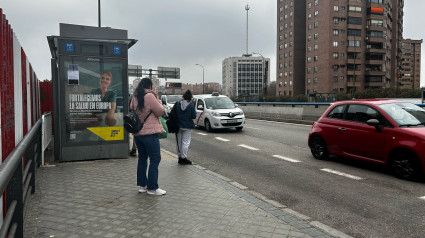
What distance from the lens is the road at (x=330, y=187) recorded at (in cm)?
478

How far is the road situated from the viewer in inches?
188

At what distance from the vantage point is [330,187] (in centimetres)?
662

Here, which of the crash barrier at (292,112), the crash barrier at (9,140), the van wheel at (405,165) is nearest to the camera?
the crash barrier at (9,140)

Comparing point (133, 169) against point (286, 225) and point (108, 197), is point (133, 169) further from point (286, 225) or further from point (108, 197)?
point (286, 225)

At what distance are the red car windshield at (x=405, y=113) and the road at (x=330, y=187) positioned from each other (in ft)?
3.70

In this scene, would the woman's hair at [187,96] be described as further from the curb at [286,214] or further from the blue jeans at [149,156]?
the blue jeans at [149,156]

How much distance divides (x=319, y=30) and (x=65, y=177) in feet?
282

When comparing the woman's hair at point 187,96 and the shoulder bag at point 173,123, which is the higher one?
the woman's hair at point 187,96

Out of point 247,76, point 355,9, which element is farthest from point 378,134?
point 247,76

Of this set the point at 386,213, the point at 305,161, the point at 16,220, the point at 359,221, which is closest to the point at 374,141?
the point at 305,161

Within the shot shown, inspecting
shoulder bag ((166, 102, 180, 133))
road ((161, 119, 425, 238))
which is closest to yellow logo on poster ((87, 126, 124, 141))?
shoulder bag ((166, 102, 180, 133))

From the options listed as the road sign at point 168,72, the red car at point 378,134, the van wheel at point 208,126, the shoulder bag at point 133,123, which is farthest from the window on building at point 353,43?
the shoulder bag at point 133,123

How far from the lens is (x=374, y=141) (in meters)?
7.56

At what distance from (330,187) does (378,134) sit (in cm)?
176
